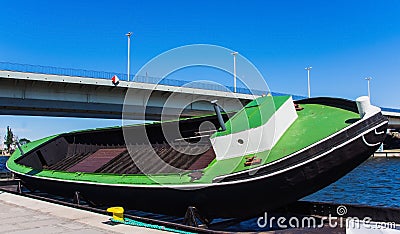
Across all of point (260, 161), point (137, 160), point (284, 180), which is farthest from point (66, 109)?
point (284, 180)

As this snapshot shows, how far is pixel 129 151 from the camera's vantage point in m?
13.1

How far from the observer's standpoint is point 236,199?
7.25 m

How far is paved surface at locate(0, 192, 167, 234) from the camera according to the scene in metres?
7.63

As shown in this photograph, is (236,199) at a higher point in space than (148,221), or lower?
higher

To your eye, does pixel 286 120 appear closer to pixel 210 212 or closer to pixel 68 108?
pixel 210 212

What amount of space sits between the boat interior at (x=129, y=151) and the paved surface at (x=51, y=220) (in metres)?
1.88

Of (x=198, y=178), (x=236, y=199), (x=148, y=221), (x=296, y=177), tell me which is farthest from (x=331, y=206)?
(x=148, y=221)

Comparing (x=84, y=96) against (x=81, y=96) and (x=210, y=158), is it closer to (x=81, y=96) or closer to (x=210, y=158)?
(x=81, y=96)

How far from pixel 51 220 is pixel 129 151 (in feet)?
15.1

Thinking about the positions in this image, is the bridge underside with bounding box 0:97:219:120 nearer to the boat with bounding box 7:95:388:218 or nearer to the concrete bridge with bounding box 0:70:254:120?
the concrete bridge with bounding box 0:70:254:120

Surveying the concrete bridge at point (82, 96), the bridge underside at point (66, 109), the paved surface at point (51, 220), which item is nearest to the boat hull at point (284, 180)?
the paved surface at point (51, 220)

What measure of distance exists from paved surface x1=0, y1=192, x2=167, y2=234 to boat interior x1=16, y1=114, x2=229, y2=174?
1885 millimetres

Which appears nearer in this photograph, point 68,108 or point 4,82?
point 4,82

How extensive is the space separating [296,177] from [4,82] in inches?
923
